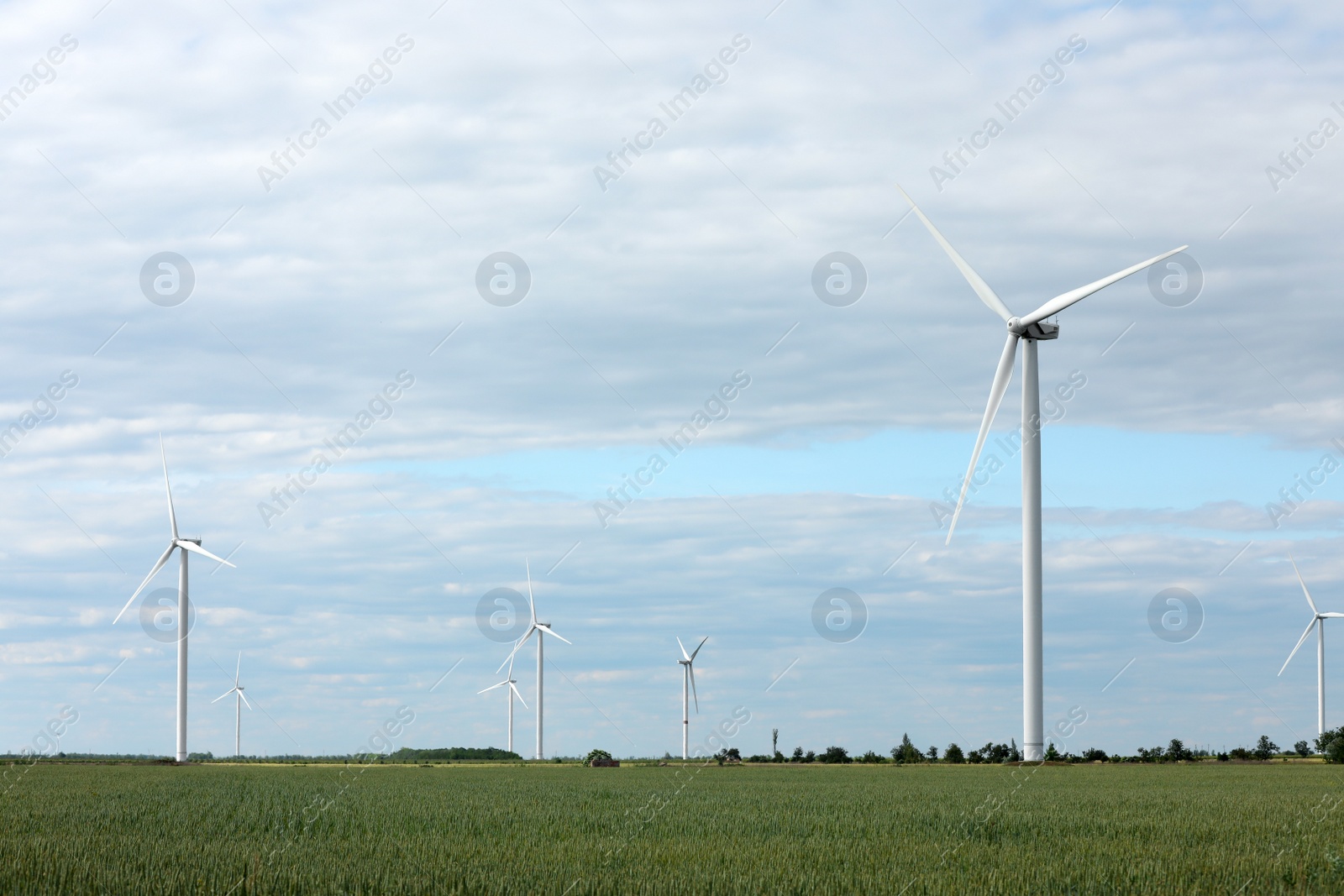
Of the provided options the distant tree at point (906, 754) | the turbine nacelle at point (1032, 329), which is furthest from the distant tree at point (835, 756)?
the turbine nacelle at point (1032, 329)

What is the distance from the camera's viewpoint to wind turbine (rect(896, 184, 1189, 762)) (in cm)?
6581

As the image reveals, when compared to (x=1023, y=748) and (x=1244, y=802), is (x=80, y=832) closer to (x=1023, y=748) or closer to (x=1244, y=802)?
(x=1244, y=802)

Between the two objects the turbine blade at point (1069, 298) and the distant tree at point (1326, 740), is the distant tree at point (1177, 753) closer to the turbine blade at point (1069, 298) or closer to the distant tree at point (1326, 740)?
the distant tree at point (1326, 740)

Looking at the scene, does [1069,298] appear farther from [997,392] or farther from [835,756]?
[835,756]

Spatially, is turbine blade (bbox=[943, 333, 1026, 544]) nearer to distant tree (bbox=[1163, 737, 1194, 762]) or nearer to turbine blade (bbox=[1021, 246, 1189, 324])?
turbine blade (bbox=[1021, 246, 1189, 324])

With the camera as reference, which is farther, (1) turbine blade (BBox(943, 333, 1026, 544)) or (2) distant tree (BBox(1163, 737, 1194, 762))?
(2) distant tree (BBox(1163, 737, 1194, 762))

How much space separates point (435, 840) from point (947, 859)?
10.5 m

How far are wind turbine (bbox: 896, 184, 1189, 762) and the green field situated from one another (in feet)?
63.5

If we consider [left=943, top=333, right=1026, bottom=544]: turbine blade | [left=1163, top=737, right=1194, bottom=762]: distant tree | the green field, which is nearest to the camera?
the green field

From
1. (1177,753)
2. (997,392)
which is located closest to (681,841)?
(997,392)

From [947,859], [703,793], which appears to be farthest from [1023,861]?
[703,793]

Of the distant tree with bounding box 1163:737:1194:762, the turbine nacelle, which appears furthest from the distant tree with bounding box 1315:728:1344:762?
the turbine nacelle

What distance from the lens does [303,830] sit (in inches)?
1103

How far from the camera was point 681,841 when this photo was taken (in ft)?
82.4
